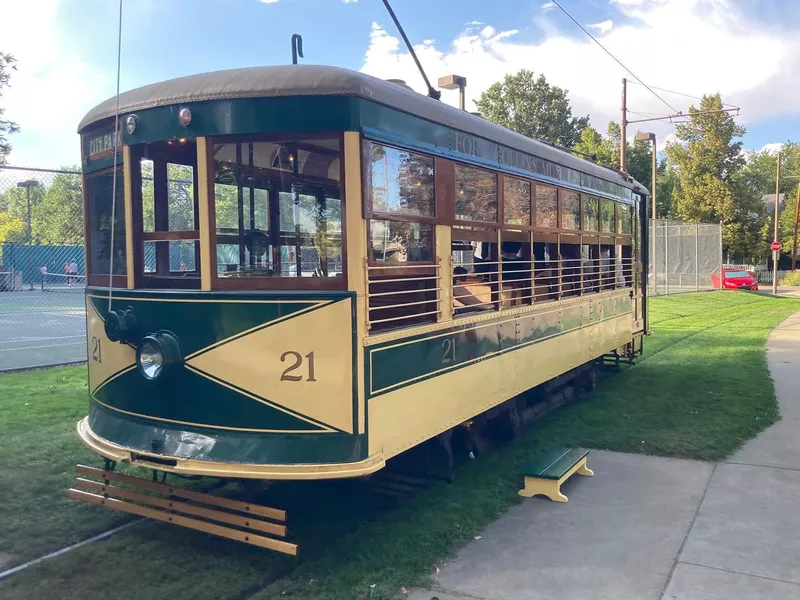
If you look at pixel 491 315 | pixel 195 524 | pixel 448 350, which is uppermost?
pixel 491 315

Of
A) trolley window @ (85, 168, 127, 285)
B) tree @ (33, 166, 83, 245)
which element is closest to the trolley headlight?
trolley window @ (85, 168, 127, 285)

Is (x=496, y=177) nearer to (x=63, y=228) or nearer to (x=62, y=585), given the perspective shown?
(x=62, y=585)

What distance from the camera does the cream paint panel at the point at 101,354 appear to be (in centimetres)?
448

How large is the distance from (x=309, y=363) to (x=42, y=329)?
503 inches

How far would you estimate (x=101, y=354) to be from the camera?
4734mm

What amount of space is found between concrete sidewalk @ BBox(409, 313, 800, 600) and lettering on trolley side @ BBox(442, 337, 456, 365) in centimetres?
119

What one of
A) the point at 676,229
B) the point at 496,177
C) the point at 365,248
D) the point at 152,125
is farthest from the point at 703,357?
the point at 676,229

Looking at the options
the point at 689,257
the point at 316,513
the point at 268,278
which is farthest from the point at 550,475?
the point at 689,257

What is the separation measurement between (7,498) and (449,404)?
133 inches

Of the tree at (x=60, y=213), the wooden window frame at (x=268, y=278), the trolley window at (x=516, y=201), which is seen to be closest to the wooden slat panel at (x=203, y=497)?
the wooden window frame at (x=268, y=278)

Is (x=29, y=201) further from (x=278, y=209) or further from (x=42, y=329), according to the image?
(x=278, y=209)

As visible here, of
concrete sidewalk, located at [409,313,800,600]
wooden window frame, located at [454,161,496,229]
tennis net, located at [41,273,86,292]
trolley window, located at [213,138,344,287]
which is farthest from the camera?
tennis net, located at [41,273,86,292]

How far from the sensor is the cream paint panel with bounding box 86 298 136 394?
4477mm

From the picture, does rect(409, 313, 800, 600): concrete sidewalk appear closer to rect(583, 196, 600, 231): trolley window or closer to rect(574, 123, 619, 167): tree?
rect(583, 196, 600, 231): trolley window
